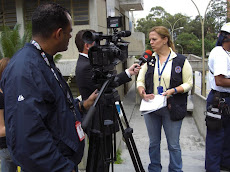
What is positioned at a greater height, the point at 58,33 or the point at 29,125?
the point at 58,33

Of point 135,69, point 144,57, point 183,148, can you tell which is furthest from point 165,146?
point 135,69

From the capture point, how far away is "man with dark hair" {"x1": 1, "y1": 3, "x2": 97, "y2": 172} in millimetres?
1304

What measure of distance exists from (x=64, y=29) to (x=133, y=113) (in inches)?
388

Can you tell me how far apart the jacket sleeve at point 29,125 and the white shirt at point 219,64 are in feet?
7.53

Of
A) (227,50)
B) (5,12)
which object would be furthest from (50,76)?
(5,12)

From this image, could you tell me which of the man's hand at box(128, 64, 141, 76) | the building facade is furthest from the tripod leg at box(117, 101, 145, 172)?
the building facade

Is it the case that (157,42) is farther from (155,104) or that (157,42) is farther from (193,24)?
(193,24)

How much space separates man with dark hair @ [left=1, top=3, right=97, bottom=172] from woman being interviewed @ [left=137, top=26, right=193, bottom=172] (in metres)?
1.51

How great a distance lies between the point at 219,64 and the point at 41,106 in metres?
2.36

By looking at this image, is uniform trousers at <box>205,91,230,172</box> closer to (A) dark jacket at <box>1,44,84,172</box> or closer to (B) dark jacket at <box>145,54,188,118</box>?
(B) dark jacket at <box>145,54,188,118</box>

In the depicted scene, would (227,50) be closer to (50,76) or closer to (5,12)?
(50,76)

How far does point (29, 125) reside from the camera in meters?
1.29

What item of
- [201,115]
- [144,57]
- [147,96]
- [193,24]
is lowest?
[201,115]

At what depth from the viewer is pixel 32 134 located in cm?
130
